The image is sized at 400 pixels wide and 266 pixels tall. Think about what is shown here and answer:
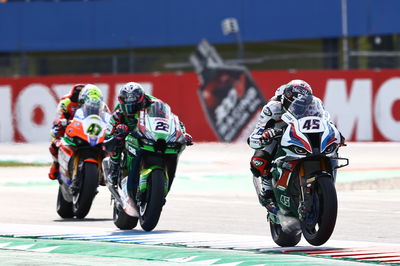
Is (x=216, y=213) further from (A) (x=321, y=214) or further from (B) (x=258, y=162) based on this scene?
(A) (x=321, y=214)

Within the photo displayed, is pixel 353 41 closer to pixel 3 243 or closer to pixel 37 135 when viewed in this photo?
pixel 37 135

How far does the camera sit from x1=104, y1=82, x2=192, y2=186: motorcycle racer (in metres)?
13.0

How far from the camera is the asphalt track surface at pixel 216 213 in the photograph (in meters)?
10.7

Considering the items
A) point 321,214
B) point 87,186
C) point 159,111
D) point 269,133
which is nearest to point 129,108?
point 159,111

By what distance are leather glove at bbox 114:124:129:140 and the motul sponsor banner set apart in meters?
16.7

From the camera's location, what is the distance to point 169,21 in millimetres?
44500

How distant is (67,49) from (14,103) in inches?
511

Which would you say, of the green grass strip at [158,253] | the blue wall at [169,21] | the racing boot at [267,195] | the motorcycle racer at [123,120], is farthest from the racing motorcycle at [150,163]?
the blue wall at [169,21]

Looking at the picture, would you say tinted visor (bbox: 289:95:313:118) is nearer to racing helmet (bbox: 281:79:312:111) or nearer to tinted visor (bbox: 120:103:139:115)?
racing helmet (bbox: 281:79:312:111)

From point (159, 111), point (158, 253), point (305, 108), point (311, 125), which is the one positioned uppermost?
point (305, 108)

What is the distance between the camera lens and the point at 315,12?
41.2 meters

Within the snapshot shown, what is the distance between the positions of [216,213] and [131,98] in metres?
3.03

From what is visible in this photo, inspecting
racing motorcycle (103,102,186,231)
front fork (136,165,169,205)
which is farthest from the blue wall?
front fork (136,165,169,205)

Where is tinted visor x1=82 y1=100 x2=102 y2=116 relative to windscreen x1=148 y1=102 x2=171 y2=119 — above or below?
below
